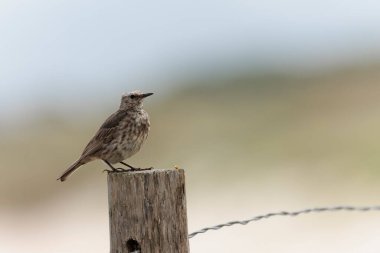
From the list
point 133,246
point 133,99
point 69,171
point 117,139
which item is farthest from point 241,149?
point 133,246

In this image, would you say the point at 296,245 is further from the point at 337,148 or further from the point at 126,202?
the point at 126,202

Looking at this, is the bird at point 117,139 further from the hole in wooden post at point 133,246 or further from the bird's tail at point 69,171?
the hole in wooden post at point 133,246

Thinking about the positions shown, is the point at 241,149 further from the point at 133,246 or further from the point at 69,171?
the point at 133,246

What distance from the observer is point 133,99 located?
403 inches

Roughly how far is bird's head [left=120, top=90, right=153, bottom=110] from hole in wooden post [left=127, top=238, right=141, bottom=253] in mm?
3490

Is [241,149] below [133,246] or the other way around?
the other way around

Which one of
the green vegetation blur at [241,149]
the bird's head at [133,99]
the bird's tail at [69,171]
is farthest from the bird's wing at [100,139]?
the green vegetation blur at [241,149]

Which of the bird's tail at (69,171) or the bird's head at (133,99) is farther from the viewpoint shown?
the bird's head at (133,99)

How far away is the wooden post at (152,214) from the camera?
6633mm

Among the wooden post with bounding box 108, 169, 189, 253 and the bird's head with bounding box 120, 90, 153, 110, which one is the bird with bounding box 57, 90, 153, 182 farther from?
the wooden post with bounding box 108, 169, 189, 253

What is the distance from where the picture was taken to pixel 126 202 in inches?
263

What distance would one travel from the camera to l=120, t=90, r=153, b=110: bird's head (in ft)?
33.2

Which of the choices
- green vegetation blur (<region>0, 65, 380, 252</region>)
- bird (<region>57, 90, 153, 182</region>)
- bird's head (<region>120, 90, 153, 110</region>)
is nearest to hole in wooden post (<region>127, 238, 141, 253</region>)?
bird (<region>57, 90, 153, 182</region>)

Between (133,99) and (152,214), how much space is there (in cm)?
369
